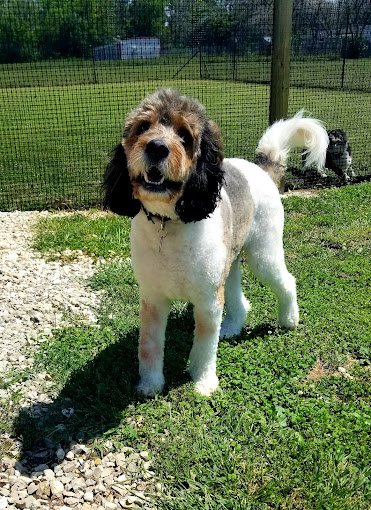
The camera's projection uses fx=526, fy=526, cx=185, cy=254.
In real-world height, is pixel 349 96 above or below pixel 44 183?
above

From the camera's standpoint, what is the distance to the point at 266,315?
13.7ft

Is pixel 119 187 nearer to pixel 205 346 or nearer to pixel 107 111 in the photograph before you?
pixel 205 346

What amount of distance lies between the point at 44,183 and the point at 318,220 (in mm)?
3875

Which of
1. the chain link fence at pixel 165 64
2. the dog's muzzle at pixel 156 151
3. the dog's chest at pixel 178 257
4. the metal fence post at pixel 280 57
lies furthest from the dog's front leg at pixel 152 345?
the metal fence post at pixel 280 57

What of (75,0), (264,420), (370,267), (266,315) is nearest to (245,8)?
(75,0)

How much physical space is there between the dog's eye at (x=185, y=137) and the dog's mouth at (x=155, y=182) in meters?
0.20

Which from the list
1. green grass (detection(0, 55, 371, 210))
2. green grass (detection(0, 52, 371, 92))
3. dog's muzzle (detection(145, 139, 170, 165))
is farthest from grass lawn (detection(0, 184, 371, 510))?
green grass (detection(0, 52, 371, 92))

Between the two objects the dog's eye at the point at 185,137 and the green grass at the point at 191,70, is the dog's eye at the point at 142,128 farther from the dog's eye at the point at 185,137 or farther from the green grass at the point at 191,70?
the green grass at the point at 191,70

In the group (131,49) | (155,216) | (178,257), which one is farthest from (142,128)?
(131,49)

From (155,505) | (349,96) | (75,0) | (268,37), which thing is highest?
(75,0)

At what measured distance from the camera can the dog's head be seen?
248cm

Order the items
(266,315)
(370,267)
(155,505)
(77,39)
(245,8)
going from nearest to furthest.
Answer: (155,505) < (266,315) < (370,267) < (245,8) < (77,39)

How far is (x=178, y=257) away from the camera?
283 cm

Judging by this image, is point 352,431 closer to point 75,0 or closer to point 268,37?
point 268,37
